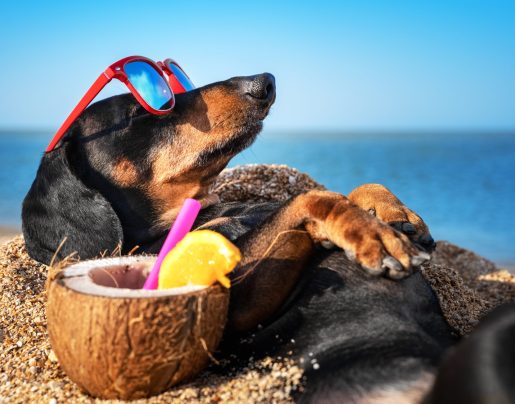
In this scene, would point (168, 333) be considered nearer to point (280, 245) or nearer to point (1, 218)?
point (280, 245)

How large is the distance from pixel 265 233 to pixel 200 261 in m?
0.55

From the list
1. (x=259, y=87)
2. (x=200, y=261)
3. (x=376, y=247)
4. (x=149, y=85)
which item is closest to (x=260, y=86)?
(x=259, y=87)

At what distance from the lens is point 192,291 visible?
2141 mm

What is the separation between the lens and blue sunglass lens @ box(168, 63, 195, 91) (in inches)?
167

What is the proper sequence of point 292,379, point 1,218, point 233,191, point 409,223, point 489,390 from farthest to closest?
point 1,218, point 233,191, point 409,223, point 292,379, point 489,390

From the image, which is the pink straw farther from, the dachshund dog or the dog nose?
the dog nose

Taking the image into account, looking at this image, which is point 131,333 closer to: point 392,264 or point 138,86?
point 392,264

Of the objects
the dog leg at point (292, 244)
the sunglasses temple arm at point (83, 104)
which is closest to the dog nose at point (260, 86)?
the sunglasses temple arm at point (83, 104)

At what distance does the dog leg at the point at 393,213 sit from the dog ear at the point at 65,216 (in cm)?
148

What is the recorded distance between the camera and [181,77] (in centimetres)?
427

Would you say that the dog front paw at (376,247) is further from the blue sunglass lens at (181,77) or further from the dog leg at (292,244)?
the blue sunglass lens at (181,77)

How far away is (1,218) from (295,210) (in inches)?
457

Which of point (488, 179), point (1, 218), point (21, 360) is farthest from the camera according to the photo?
point (488, 179)

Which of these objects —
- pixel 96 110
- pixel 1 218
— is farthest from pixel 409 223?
pixel 1 218
